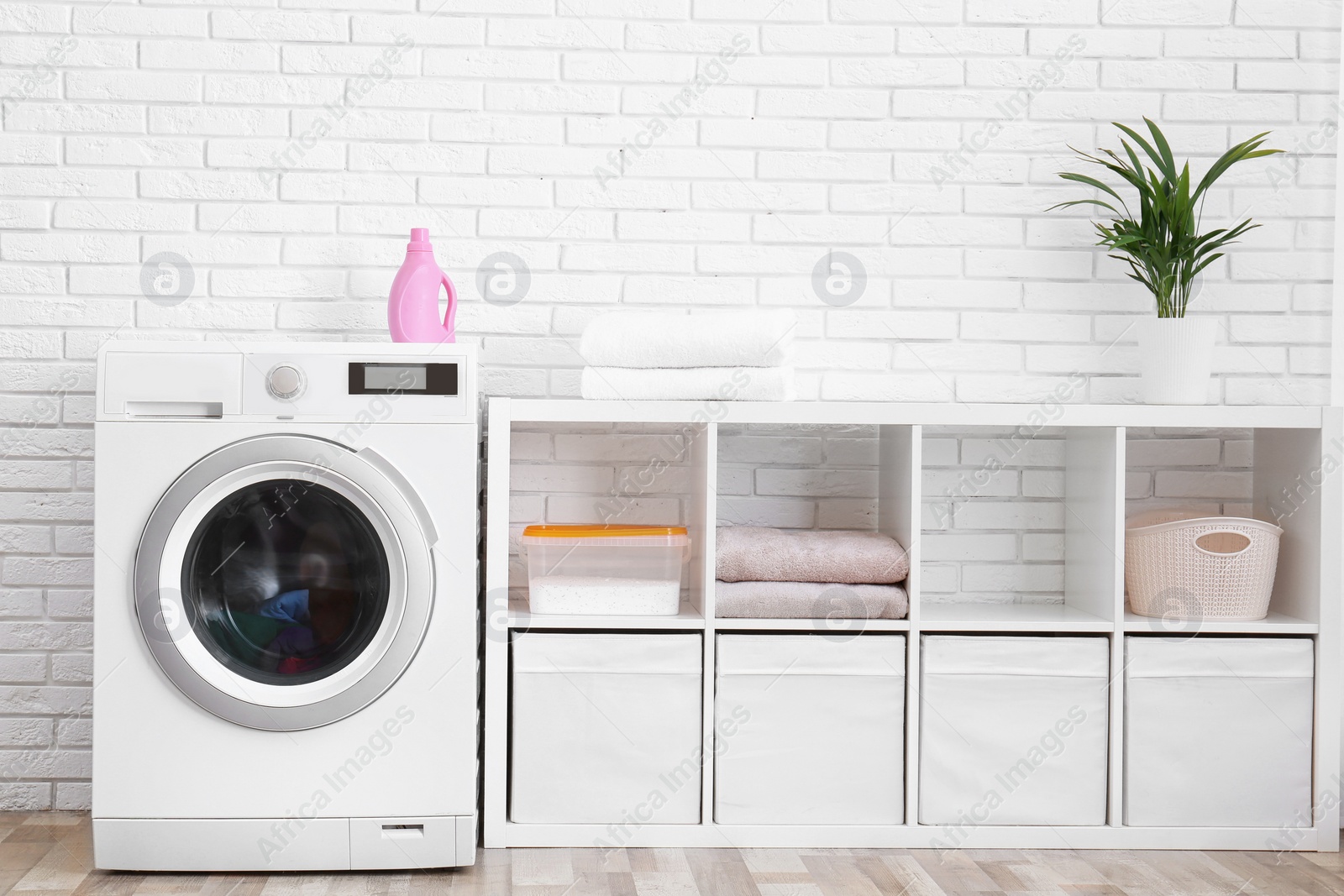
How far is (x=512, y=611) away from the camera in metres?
2.07

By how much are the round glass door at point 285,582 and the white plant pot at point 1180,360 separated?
1.55 meters

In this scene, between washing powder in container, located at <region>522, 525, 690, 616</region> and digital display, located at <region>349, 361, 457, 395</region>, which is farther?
washing powder in container, located at <region>522, 525, 690, 616</region>

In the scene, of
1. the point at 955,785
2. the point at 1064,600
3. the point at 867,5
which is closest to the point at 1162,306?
the point at 1064,600

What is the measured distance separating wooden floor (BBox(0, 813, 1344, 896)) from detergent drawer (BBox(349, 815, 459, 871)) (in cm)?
3

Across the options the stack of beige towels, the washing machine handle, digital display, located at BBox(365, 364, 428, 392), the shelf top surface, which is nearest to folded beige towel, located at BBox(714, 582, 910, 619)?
the stack of beige towels

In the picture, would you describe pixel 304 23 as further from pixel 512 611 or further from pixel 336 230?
pixel 512 611

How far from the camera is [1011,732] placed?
201 centimetres

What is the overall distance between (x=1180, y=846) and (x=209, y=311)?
2.26 m

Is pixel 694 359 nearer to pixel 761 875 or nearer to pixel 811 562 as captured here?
pixel 811 562

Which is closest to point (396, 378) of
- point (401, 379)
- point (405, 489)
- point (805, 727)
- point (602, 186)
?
point (401, 379)

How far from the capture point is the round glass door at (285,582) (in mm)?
1829

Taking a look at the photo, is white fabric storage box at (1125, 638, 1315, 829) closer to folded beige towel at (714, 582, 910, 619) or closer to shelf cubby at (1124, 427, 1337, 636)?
shelf cubby at (1124, 427, 1337, 636)

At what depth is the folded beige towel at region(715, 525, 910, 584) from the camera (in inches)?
78.7

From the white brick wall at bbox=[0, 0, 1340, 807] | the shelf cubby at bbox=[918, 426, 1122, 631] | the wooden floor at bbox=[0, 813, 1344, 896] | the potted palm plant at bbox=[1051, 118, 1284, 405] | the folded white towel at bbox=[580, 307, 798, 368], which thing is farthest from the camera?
the shelf cubby at bbox=[918, 426, 1122, 631]
